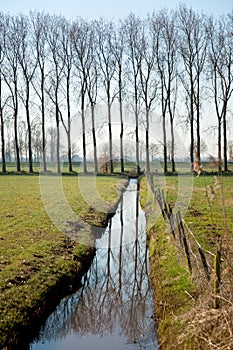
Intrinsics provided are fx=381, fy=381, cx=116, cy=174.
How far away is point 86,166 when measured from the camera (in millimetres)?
46375

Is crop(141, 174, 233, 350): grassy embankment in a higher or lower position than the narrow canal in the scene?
higher

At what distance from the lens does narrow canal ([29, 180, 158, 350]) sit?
7332mm

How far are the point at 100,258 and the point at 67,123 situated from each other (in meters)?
34.9

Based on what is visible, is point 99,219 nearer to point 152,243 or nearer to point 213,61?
point 152,243

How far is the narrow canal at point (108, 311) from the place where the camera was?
7332mm

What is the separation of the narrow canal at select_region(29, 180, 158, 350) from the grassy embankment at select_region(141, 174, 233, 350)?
0.38 m

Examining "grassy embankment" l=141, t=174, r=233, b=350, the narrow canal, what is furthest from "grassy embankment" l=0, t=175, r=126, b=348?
"grassy embankment" l=141, t=174, r=233, b=350

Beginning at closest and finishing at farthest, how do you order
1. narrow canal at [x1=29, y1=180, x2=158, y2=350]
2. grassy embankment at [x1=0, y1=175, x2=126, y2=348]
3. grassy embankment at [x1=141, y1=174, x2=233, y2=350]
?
grassy embankment at [x1=141, y1=174, x2=233, y2=350] < narrow canal at [x1=29, y1=180, x2=158, y2=350] < grassy embankment at [x1=0, y1=175, x2=126, y2=348]

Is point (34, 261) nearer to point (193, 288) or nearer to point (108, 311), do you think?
point (108, 311)

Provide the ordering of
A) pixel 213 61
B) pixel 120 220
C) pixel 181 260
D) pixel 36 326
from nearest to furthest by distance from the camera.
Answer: pixel 36 326
pixel 181 260
pixel 120 220
pixel 213 61

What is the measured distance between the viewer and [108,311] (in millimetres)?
8594

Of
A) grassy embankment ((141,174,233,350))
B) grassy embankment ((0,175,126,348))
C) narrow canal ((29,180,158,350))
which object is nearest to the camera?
grassy embankment ((141,174,233,350))

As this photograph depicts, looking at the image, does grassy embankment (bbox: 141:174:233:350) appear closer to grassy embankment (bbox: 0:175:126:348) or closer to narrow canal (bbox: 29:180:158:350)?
narrow canal (bbox: 29:180:158:350)

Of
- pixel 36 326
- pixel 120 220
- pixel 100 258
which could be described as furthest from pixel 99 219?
pixel 36 326
